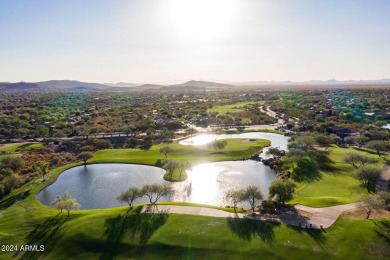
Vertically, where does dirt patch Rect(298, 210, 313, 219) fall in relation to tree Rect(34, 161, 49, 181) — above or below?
above

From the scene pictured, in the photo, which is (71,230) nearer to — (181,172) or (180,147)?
(181,172)

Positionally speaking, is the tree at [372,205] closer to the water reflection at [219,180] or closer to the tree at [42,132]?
the water reflection at [219,180]

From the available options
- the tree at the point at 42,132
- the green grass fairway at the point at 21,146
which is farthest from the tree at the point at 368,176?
the tree at the point at 42,132

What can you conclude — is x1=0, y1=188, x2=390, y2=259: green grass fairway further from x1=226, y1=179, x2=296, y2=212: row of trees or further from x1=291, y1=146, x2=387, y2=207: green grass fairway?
x1=291, y1=146, x2=387, y2=207: green grass fairway

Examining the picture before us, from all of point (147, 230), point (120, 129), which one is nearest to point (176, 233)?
point (147, 230)

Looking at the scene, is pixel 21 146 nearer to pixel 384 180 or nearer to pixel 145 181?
pixel 145 181

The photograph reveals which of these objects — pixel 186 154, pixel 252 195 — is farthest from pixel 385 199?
pixel 186 154

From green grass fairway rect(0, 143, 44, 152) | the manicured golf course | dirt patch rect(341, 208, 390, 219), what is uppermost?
dirt patch rect(341, 208, 390, 219)

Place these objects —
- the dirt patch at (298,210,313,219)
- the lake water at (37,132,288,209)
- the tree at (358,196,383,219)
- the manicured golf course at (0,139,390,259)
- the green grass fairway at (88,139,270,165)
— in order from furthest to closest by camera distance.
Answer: the green grass fairway at (88,139,270,165), the lake water at (37,132,288,209), the dirt patch at (298,210,313,219), the tree at (358,196,383,219), the manicured golf course at (0,139,390,259)

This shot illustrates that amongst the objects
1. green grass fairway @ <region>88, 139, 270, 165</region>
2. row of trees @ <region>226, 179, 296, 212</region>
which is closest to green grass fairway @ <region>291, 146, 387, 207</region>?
row of trees @ <region>226, 179, 296, 212</region>
